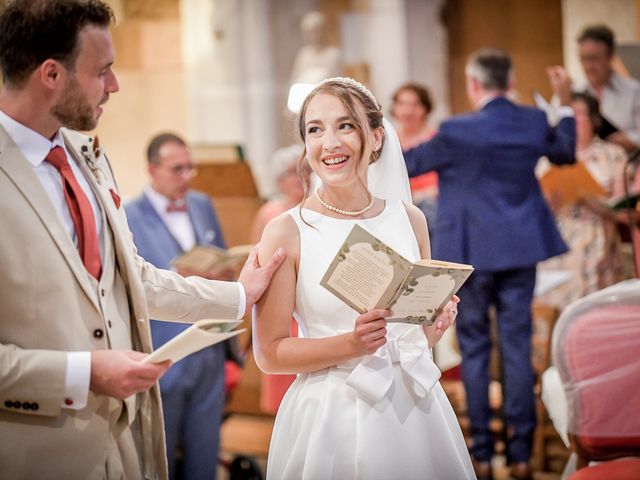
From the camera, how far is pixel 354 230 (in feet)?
7.57

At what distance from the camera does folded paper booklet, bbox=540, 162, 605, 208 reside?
575 centimetres

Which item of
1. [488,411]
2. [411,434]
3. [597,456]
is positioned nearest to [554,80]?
[488,411]

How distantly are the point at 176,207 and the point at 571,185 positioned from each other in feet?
8.11

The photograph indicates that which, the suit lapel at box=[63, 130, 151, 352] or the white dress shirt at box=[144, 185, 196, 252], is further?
the white dress shirt at box=[144, 185, 196, 252]

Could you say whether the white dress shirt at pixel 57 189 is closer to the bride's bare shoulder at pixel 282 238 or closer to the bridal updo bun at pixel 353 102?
the bride's bare shoulder at pixel 282 238

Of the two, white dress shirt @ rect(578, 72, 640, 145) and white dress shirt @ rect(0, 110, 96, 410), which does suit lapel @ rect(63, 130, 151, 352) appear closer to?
white dress shirt @ rect(0, 110, 96, 410)

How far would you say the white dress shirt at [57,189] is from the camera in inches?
86.1

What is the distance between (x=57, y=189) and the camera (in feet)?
7.68

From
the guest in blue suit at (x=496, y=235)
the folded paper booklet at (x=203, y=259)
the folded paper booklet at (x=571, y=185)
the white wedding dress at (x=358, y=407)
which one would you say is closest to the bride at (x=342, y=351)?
the white wedding dress at (x=358, y=407)

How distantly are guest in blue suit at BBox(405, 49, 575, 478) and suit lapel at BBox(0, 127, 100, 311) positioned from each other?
9.27 feet

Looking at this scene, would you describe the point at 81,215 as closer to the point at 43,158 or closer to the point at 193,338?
the point at 43,158

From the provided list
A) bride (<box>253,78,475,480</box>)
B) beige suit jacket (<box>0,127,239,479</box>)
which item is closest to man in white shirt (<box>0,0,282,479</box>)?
beige suit jacket (<box>0,127,239,479</box>)

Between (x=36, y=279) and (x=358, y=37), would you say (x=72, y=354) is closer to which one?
(x=36, y=279)

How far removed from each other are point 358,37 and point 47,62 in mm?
7666
